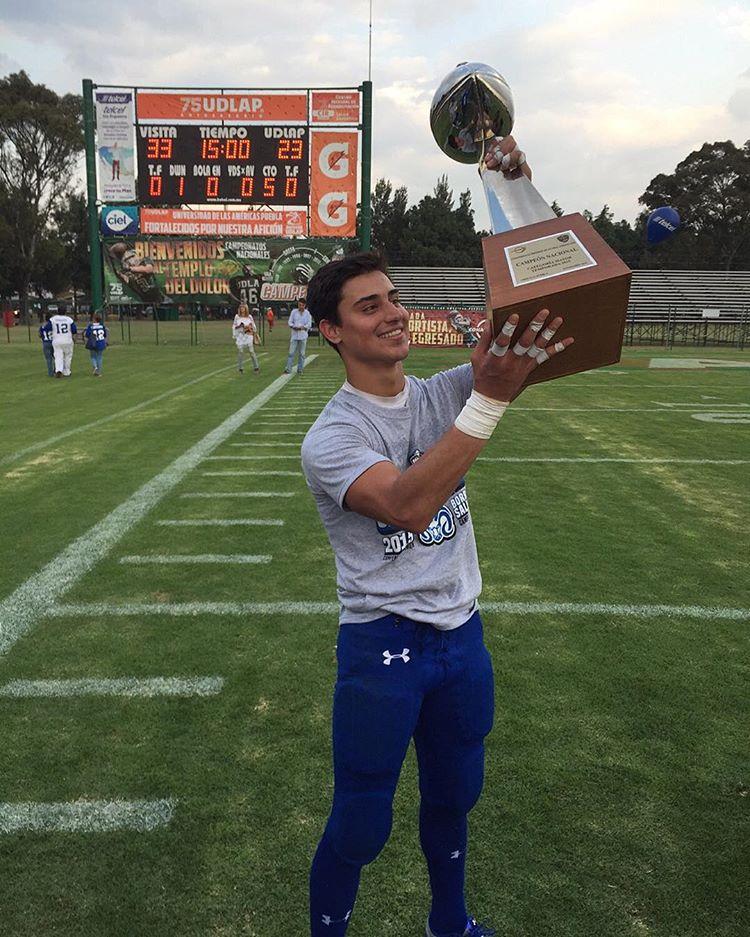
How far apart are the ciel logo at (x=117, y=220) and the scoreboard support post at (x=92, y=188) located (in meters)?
0.45

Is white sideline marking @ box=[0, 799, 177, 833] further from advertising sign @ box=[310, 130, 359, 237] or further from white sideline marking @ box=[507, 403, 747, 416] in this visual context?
advertising sign @ box=[310, 130, 359, 237]

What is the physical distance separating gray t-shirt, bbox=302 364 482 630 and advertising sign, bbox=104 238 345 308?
25.8 m

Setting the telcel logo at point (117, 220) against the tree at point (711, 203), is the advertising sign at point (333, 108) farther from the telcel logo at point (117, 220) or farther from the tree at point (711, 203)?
the tree at point (711, 203)

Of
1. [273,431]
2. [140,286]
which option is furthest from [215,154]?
[273,431]

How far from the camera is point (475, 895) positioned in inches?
93.9

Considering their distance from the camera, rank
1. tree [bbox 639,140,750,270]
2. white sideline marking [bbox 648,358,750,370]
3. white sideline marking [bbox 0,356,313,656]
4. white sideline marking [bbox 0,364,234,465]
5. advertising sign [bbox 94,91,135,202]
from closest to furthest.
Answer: white sideline marking [bbox 0,356,313,656] → white sideline marking [bbox 0,364,234,465] → white sideline marking [bbox 648,358,750,370] → advertising sign [bbox 94,91,135,202] → tree [bbox 639,140,750,270]

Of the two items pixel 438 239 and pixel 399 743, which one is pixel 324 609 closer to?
pixel 399 743

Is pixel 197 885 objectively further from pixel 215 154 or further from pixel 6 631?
pixel 215 154

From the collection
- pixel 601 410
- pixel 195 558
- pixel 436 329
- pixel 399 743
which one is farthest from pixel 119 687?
pixel 436 329

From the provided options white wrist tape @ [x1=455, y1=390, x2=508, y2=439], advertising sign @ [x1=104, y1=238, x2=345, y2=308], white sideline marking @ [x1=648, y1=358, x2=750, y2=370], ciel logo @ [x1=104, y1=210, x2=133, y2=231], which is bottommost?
white sideline marking @ [x1=648, y1=358, x2=750, y2=370]

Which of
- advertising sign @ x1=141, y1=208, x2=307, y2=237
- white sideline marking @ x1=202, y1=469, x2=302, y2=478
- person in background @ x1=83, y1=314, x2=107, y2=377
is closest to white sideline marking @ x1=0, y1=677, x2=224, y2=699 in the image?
white sideline marking @ x1=202, y1=469, x2=302, y2=478

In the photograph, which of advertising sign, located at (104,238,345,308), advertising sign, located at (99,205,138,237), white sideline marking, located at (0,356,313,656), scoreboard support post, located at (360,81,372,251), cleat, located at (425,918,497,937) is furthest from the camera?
advertising sign, located at (104,238,345,308)

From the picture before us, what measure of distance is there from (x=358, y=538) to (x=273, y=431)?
841 centimetres

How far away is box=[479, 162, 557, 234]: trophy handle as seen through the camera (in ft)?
6.72
